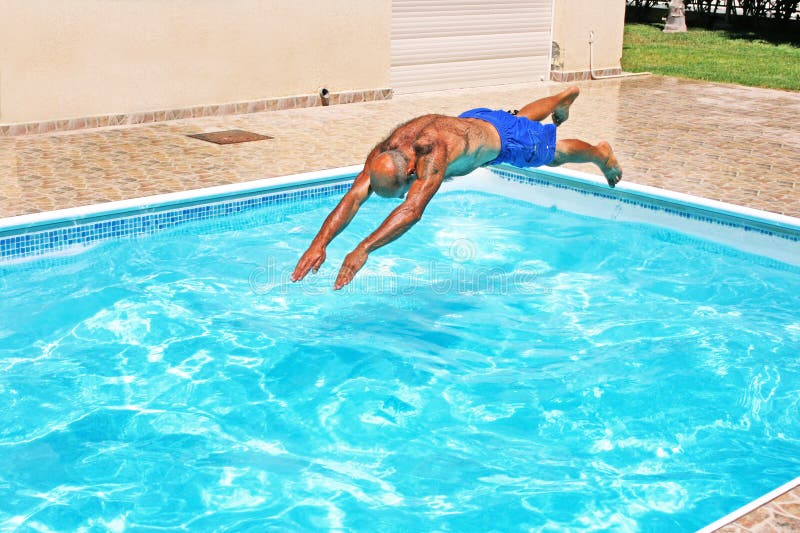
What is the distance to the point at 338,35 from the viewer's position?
1336 centimetres

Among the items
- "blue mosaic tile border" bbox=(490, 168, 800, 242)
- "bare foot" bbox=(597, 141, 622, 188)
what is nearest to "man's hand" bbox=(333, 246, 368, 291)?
"bare foot" bbox=(597, 141, 622, 188)

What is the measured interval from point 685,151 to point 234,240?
5.41m

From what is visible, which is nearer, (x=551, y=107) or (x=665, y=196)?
(x=551, y=107)

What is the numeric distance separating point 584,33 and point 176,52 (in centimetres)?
790

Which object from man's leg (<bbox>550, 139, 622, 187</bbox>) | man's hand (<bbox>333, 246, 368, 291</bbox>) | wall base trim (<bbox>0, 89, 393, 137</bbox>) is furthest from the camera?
wall base trim (<bbox>0, 89, 393, 137</bbox>)

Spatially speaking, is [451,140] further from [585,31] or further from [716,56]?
[716,56]

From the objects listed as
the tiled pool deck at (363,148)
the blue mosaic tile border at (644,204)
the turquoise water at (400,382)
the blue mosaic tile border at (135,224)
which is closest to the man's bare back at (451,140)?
the turquoise water at (400,382)

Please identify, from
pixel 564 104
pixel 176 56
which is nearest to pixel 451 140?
pixel 564 104

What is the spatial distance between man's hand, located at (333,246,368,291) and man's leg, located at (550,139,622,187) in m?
2.48

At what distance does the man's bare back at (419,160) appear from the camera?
16.6 feet

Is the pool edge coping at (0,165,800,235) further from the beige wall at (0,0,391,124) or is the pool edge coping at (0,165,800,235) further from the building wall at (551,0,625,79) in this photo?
the building wall at (551,0,625,79)

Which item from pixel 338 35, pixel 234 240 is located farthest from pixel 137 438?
pixel 338 35

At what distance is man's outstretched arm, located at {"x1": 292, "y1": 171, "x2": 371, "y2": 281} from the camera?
502 centimetres

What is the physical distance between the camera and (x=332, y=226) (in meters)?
5.32
